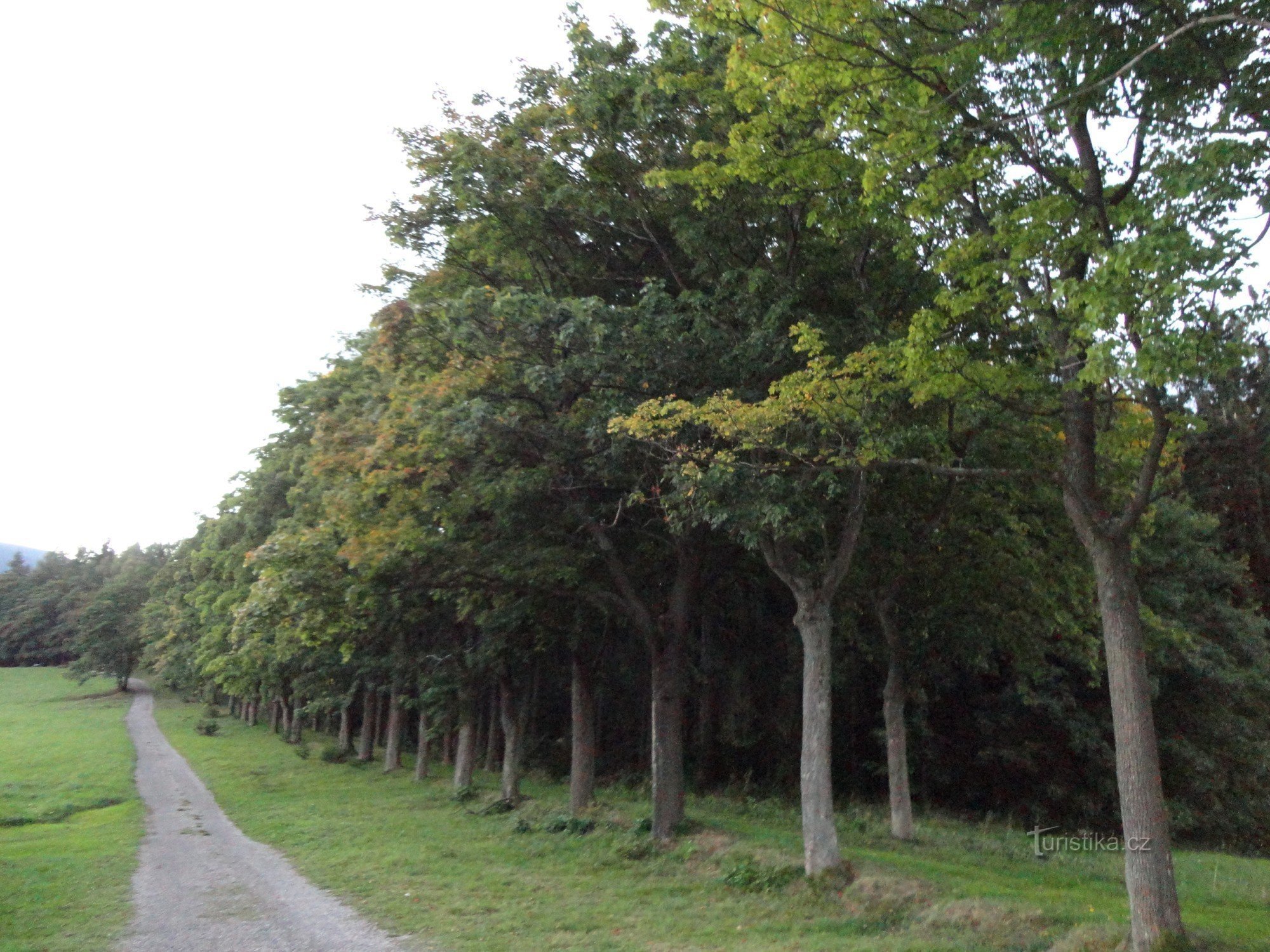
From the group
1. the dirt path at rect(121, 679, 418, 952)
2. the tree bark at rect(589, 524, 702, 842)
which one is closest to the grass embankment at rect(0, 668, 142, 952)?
the dirt path at rect(121, 679, 418, 952)

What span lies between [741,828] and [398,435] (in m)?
9.47

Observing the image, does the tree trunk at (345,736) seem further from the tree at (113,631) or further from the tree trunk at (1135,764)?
the tree at (113,631)

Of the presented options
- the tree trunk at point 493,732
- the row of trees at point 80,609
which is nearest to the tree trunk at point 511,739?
the tree trunk at point 493,732

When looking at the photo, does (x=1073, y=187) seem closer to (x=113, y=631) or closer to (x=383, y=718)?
(x=383, y=718)

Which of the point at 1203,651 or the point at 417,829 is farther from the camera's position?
the point at 1203,651

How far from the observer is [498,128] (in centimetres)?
1559

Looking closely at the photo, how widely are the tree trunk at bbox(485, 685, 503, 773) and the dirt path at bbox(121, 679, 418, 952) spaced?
13498 millimetres

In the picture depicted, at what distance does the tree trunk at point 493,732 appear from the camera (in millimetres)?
33531

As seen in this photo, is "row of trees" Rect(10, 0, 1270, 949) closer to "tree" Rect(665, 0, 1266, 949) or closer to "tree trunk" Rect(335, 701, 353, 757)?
"tree" Rect(665, 0, 1266, 949)

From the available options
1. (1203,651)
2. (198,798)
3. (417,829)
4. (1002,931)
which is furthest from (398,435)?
(1203,651)

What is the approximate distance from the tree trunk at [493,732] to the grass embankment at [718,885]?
11.3 metres

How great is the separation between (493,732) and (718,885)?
22.7 metres

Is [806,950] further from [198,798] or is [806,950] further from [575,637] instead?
[198,798]

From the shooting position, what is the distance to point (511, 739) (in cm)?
2358
